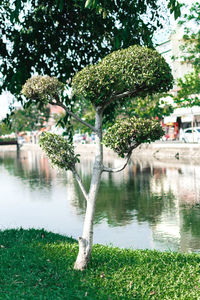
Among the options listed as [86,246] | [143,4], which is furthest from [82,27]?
[86,246]

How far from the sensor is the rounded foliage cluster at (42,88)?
6.42 metres

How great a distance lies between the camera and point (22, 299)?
4.94 metres

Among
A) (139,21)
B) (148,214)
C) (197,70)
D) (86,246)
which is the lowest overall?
(148,214)

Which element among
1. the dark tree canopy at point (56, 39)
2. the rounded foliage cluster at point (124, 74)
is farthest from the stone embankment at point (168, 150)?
the rounded foliage cluster at point (124, 74)

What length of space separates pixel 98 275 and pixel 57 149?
1.86m

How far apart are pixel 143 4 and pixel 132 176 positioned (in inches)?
644

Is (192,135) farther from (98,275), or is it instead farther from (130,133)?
(98,275)

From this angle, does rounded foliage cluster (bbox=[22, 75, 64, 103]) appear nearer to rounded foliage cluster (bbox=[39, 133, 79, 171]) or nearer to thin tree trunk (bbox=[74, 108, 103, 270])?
rounded foliage cluster (bbox=[39, 133, 79, 171])

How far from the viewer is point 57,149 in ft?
21.5

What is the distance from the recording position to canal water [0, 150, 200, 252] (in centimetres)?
1034

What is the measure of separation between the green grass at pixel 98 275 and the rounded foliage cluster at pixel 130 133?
61.8 inches

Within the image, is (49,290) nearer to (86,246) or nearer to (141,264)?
(86,246)

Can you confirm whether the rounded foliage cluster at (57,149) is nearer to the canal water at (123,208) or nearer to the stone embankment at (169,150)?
the canal water at (123,208)

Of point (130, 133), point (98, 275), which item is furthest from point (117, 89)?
point (98, 275)
